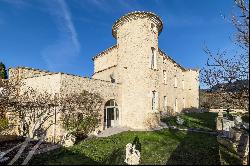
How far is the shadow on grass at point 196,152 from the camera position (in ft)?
40.5

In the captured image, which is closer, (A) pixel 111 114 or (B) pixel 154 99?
(A) pixel 111 114

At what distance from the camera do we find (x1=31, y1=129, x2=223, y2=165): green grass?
41.9 feet

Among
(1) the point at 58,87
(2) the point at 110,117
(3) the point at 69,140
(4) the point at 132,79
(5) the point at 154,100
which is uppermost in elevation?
(4) the point at 132,79

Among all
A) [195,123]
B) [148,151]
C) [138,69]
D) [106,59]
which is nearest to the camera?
[148,151]

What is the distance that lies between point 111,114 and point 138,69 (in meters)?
4.60

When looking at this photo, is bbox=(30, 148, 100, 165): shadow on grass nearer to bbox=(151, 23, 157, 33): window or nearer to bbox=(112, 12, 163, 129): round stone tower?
bbox=(112, 12, 163, 129): round stone tower

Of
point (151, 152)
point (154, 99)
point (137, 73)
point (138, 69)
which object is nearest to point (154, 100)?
point (154, 99)

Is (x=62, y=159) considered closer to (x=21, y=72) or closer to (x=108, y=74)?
(x=21, y=72)

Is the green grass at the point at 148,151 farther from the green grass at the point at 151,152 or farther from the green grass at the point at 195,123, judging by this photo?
the green grass at the point at 195,123

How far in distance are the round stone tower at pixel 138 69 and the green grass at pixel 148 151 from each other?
3.18m

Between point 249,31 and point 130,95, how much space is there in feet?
45.0

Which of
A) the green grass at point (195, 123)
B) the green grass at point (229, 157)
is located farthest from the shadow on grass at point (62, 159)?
the green grass at point (195, 123)

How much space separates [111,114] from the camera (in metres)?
22.3

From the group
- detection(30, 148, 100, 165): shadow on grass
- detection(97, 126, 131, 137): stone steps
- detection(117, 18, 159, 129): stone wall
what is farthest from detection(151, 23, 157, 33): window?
detection(30, 148, 100, 165): shadow on grass
